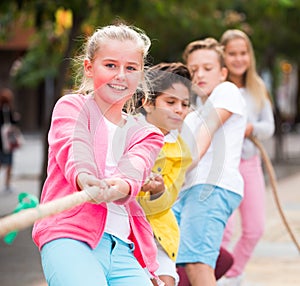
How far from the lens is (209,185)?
512cm

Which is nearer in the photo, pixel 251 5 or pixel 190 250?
pixel 190 250

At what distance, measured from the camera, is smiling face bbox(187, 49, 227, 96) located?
5.38 meters

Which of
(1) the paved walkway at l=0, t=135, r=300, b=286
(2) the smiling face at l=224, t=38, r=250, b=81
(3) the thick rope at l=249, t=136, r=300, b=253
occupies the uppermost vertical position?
(2) the smiling face at l=224, t=38, r=250, b=81

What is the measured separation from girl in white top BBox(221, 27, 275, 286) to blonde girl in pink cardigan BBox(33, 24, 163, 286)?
2.93 m

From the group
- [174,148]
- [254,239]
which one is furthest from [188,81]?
[254,239]

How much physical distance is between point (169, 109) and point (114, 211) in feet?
3.76

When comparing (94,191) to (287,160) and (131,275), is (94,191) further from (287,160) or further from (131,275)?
(287,160)

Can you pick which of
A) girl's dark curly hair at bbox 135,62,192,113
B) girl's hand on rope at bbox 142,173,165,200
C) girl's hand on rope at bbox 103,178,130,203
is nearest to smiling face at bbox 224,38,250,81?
girl's dark curly hair at bbox 135,62,192,113

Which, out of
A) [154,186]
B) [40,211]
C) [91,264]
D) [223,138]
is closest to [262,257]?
[223,138]

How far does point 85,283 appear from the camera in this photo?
3164 mm

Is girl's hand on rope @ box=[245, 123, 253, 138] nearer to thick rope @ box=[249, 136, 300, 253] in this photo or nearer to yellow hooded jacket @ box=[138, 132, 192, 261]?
thick rope @ box=[249, 136, 300, 253]

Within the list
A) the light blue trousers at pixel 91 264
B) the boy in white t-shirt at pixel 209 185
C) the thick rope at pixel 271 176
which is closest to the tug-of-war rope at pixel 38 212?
the light blue trousers at pixel 91 264

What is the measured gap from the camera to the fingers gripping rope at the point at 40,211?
8.21 feet

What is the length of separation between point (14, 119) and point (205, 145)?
10776 millimetres
